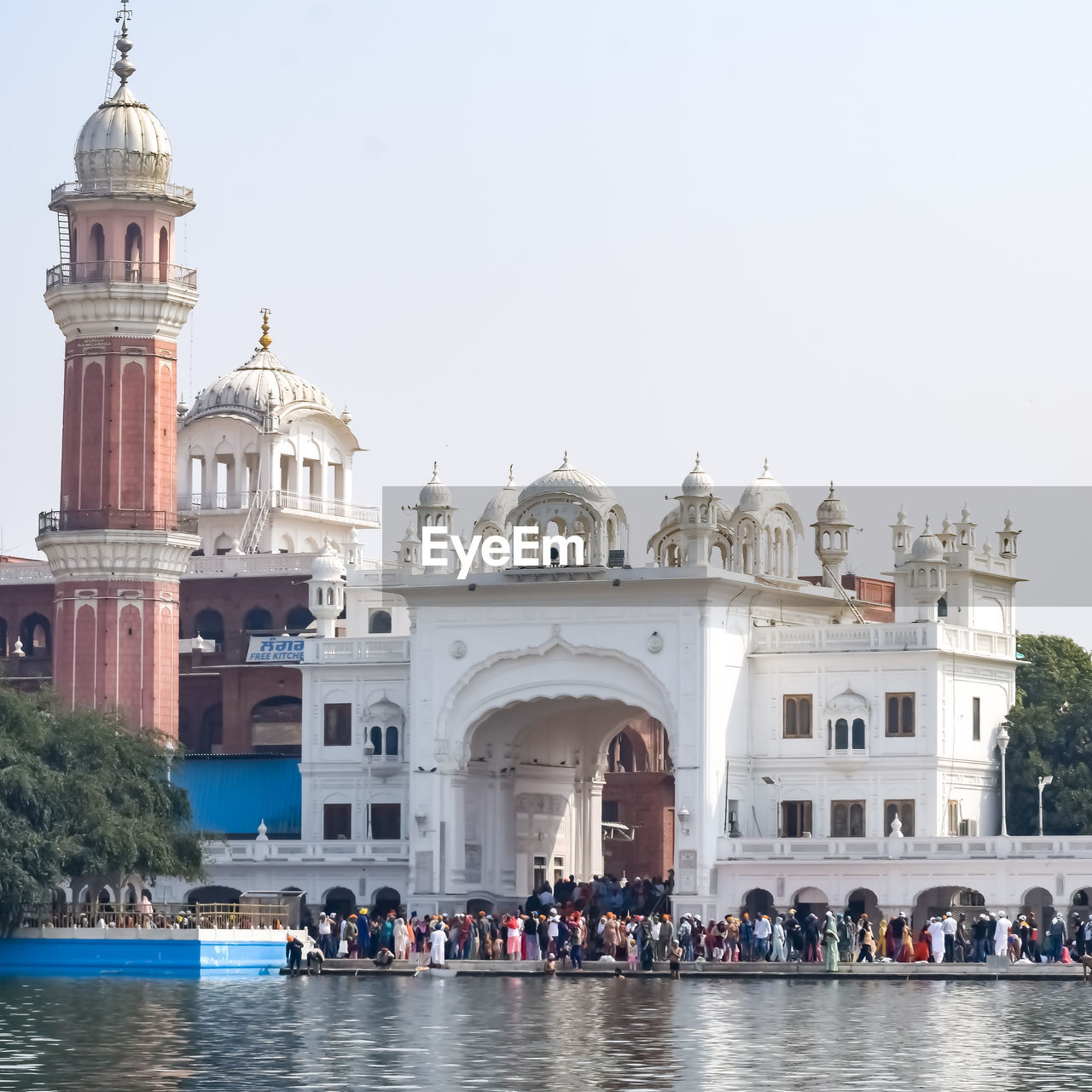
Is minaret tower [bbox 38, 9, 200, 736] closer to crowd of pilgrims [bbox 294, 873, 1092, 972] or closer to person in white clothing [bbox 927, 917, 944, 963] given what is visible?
crowd of pilgrims [bbox 294, 873, 1092, 972]

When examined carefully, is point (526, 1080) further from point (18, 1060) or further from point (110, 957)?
point (110, 957)

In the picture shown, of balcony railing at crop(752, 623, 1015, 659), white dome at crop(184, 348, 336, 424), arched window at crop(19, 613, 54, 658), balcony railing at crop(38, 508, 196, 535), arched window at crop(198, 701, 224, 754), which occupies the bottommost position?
arched window at crop(198, 701, 224, 754)

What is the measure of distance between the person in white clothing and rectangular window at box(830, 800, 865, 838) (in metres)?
8.71

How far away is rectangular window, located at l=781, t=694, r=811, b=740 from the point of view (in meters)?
64.6

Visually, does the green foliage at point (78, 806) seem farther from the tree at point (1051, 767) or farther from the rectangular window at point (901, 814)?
the tree at point (1051, 767)

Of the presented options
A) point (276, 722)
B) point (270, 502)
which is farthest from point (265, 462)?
point (276, 722)

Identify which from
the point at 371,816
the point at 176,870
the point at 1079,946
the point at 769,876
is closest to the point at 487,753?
the point at 371,816

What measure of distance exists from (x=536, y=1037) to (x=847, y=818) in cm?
2940

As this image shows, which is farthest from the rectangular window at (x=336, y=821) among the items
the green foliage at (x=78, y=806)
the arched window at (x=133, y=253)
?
the arched window at (x=133, y=253)

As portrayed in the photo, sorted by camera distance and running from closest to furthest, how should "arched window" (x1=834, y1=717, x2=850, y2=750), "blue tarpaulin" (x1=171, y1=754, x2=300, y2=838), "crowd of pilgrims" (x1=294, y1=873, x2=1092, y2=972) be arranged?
1. "crowd of pilgrims" (x1=294, y1=873, x2=1092, y2=972)
2. "arched window" (x1=834, y1=717, x2=850, y2=750)
3. "blue tarpaulin" (x1=171, y1=754, x2=300, y2=838)

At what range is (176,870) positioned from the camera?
184 ft

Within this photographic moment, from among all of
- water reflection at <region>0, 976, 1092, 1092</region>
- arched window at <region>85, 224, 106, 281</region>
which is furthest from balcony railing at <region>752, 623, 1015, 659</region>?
arched window at <region>85, 224, 106, 281</region>

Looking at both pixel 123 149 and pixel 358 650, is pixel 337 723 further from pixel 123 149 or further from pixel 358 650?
pixel 123 149

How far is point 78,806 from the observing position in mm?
53438
